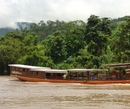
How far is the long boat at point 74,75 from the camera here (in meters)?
40.8

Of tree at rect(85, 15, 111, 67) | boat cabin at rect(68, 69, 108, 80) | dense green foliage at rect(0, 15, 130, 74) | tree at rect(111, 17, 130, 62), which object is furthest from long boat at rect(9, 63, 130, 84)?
tree at rect(85, 15, 111, 67)

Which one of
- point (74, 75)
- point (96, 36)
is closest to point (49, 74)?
point (74, 75)

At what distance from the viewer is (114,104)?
852 inches

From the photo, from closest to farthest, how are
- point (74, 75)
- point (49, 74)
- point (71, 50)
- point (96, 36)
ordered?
1. point (74, 75)
2. point (49, 74)
3. point (96, 36)
4. point (71, 50)

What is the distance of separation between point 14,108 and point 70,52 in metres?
45.8

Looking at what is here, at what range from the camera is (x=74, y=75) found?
4372 cm

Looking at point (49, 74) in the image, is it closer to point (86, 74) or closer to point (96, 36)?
point (86, 74)

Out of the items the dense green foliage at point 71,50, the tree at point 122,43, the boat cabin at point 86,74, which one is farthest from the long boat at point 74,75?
the dense green foliage at point 71,50

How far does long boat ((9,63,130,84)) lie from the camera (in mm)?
40750

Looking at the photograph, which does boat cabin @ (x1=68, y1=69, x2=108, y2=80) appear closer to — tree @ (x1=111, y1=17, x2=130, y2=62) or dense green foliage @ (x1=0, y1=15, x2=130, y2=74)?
tree @ (x1=111, y1=17, x2=130, y2=62)

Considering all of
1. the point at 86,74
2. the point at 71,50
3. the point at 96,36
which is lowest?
the point at 86,74

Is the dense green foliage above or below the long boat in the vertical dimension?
above

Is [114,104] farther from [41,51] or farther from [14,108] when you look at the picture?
[41,51]

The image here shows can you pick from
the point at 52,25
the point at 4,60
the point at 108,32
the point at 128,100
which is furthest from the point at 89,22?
the point at 52,25
